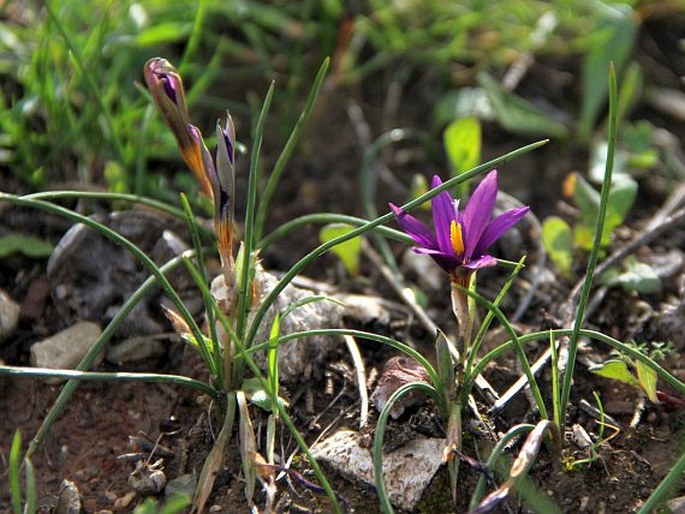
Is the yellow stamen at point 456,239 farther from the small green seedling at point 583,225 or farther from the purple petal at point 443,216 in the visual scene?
the small green seedling at point 583,225

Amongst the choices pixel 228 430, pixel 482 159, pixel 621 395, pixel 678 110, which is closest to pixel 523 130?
pixel 482 159

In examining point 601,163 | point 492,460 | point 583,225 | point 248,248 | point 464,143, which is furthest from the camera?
point 601,163

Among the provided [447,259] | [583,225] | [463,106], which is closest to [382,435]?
[447,259]

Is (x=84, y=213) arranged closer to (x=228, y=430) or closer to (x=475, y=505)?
(x=228, y=430)

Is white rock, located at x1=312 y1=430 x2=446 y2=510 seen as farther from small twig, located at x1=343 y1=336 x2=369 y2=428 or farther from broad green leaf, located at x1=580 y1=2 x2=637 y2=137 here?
broad green leaf, located at x1=580 y1=2 x2=637 y2=137

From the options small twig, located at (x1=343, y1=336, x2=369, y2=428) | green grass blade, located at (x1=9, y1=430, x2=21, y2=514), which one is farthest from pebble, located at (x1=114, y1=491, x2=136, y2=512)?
small twig, located at (x1=343, y1=336, x2=369, y2=428)

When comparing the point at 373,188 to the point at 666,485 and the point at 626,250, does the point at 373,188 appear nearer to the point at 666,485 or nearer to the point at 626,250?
the point at 626,250
